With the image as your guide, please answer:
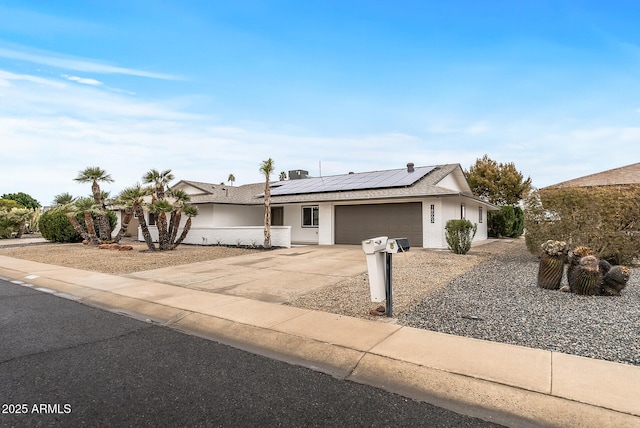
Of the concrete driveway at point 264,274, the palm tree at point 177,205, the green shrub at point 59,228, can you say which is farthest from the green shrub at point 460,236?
the green shrub at point 59,228

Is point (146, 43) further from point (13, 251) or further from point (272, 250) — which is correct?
point (13, 251)

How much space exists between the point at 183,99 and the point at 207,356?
44.7 feet

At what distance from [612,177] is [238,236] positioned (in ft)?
71.8

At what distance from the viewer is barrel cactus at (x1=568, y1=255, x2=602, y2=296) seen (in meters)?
7.40

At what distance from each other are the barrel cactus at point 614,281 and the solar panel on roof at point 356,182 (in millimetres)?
12174

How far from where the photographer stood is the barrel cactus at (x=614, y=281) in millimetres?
7301

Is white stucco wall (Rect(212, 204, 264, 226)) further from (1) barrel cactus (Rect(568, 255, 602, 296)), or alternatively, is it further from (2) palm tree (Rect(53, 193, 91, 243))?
(1) barrel cactus (Rect(568, 255, 602, 296))

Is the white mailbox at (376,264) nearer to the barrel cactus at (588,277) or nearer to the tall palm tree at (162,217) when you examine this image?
Answer: the barrel cactus at (588,277)

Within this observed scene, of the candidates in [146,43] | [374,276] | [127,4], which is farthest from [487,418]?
[146,43]

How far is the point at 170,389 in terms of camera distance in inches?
140

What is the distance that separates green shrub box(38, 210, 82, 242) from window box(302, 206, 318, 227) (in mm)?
15148

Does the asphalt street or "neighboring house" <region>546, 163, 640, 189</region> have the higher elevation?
"neighboring house" <region>546, 163, 640, 189</region>

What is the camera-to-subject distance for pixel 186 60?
44.4ft

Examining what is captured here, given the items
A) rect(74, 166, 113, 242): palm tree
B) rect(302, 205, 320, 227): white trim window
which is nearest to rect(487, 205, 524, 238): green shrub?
rect(302, 205, 320, 227): white trim window
